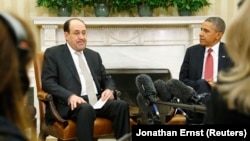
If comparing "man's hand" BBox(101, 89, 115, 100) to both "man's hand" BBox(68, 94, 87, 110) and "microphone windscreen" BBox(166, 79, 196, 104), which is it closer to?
"man's hand" BBox(68, 94, 87, 110)

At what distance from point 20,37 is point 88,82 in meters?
2.97

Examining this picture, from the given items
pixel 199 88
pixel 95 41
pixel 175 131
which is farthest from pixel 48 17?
pixel 175 131

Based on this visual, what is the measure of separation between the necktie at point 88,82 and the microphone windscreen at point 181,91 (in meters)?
0.82

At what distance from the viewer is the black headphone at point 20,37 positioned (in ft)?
2.81

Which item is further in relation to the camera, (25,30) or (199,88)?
(199,88)

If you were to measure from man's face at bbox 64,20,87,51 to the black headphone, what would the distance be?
2.93 m

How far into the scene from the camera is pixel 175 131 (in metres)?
1.66

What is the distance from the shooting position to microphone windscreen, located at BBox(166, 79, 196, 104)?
2885 mm

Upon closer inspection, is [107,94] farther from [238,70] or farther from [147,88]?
[238,70]

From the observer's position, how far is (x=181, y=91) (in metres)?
3.00

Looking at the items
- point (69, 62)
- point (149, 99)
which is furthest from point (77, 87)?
point (149, 99)

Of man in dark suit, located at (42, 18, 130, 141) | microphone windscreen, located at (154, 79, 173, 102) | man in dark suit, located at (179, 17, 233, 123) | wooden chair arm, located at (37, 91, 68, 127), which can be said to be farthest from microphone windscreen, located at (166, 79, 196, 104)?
wooden chair arm, located at (37, 91, 68, 127)

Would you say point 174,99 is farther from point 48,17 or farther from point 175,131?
point 48,17

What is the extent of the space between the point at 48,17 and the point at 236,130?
433 cm
